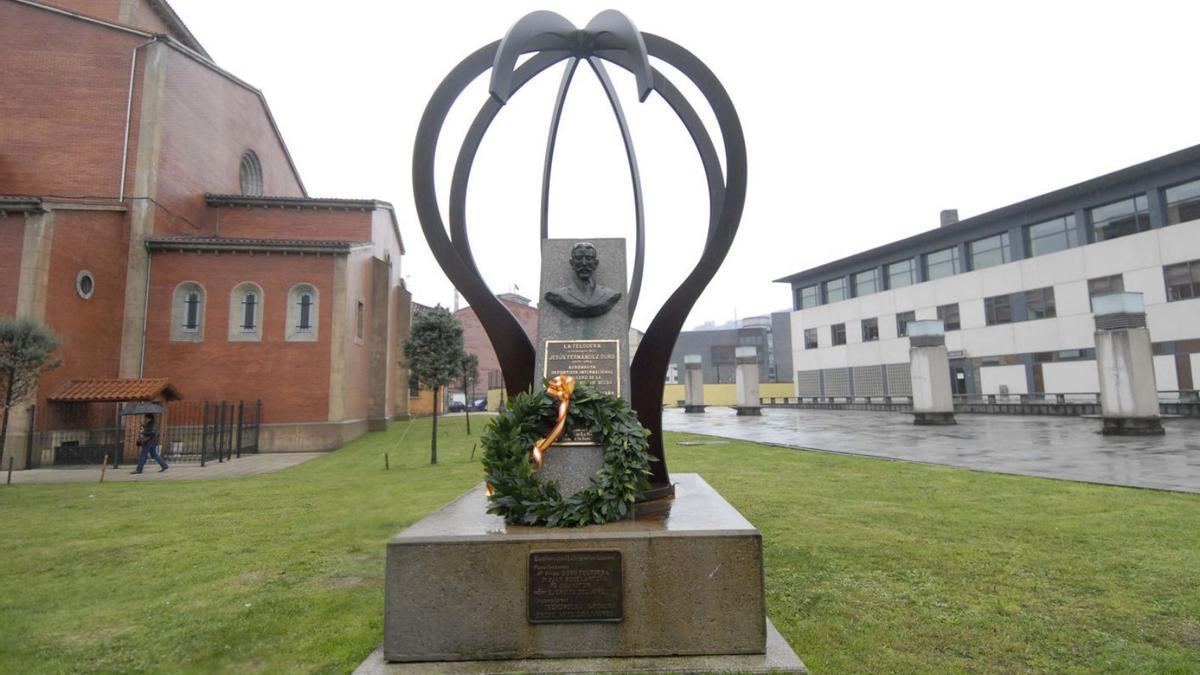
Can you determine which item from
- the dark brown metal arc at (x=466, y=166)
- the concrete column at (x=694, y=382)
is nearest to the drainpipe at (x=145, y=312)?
the dark brown metal arc at (x=466, y=166)

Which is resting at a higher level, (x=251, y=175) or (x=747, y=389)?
(x=251, y=175)

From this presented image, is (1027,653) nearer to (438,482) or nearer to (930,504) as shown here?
(930,504)

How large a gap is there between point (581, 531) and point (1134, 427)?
21.2 m

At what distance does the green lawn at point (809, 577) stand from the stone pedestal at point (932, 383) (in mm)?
14532

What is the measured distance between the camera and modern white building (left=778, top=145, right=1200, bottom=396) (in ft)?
90.2

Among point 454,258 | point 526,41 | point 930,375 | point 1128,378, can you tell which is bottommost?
point 1128,378

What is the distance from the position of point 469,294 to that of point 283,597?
10.9 feet

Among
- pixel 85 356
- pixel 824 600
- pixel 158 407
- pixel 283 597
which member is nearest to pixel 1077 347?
pixel 824 600

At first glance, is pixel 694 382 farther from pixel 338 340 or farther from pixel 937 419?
pixel 338 340

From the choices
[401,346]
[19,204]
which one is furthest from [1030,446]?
[19,204]

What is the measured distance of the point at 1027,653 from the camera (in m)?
4.05

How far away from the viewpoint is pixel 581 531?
4.26 meters

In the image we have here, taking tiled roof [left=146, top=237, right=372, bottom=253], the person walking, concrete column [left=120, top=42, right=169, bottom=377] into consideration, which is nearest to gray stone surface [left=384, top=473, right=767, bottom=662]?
the person walking

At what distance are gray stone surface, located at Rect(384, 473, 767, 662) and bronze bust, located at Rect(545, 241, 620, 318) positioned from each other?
8.59 ft
